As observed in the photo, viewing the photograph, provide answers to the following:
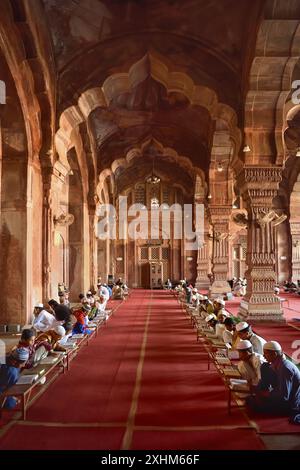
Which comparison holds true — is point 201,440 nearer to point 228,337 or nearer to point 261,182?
point 228,337

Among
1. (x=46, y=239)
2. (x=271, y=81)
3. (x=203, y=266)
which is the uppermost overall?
(x=271, y=81)

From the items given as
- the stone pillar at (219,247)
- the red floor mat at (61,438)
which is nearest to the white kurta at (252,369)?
the red floor mat at (61,438)

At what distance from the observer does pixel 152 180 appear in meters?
20.8

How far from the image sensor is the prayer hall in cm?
461

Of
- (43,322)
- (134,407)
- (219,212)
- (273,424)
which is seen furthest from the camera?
(219,212)

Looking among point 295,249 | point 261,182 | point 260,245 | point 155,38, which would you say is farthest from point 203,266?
point 155,38

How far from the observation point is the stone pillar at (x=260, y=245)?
11.0 meters

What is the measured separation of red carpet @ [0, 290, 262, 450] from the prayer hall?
3 centimetres

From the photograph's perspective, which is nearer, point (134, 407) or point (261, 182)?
point (134, 407)

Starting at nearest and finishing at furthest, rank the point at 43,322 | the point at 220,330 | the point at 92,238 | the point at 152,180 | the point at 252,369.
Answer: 1. the point at 252,369
2. the point at 220,330
3. the point at 43,322
4. the point at 92,238
5. the point at 152,180

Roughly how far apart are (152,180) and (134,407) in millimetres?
16494

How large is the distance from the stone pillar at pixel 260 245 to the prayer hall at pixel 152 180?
0.12 feet

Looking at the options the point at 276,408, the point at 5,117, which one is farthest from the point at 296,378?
the point at 5,117

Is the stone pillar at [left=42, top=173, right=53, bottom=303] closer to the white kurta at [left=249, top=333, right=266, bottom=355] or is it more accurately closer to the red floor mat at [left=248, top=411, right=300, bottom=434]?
the white kurta at [left=249, top=333, right=266, bottom=355]
